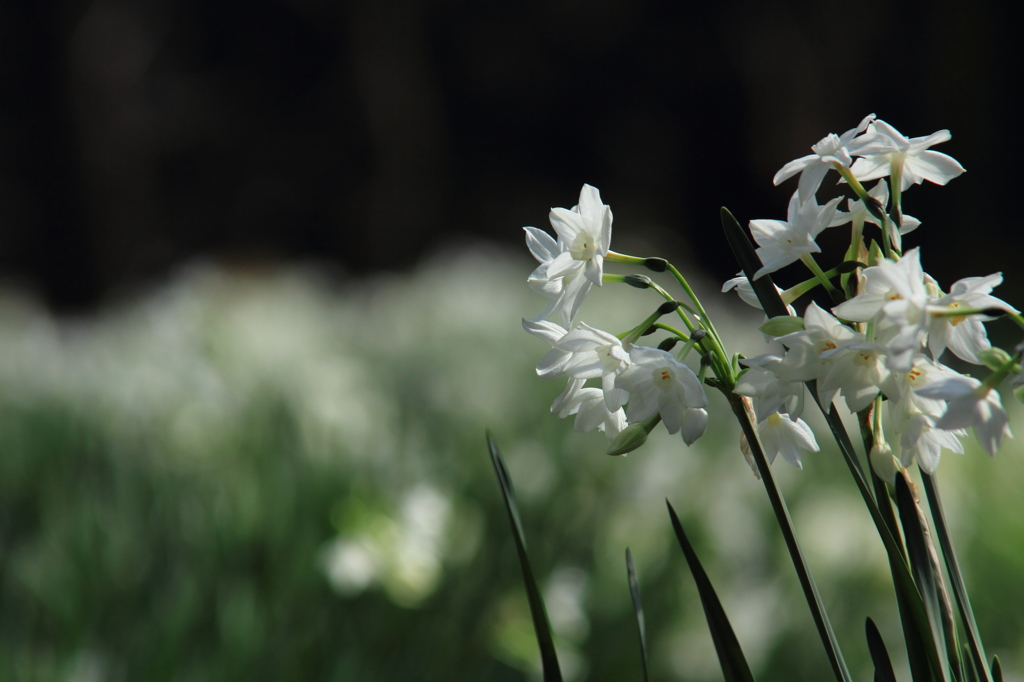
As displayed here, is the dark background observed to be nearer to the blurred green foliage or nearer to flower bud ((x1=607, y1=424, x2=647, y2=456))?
the blurred green foliage

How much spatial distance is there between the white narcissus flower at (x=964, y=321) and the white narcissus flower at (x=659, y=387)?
0.32 feet

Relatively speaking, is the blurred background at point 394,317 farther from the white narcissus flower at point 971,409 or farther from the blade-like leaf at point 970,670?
the white narcissus flower at point 971,409

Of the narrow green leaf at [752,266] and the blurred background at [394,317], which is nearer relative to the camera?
the narrow green leaf at [752,266]

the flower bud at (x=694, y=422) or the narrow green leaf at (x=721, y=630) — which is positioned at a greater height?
the flower bud at (x=694, y=422)

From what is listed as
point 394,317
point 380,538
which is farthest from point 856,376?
point 394,317

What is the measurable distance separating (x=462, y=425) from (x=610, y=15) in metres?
5.71

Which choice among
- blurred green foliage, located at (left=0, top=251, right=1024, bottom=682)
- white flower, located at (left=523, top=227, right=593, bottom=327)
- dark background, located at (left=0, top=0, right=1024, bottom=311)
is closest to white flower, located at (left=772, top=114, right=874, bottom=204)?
white flower, located at (left=523, top=227, right=593, bottom=327)

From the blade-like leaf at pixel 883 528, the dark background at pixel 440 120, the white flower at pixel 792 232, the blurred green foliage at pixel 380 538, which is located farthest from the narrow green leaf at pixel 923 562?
the dark background at pixel 440 120

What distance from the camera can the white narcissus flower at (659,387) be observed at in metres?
0.36

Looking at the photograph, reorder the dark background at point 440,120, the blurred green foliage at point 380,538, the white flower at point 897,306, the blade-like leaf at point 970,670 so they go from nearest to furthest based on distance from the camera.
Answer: the white flower at point 897,306, the blade-like leaf at point 970,670, the blurred green foliage at point 380,538, the dark background at point 440,120

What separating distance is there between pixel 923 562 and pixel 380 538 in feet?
2.74

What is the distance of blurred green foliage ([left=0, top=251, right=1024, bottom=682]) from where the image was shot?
3.65 feet

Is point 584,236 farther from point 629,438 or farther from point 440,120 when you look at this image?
point 440,120

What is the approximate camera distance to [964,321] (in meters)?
0.35
